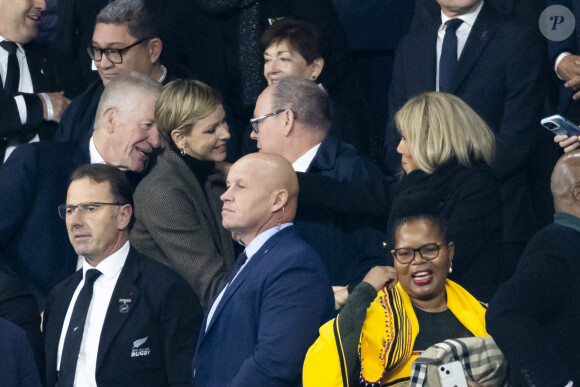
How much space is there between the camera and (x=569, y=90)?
520 cm

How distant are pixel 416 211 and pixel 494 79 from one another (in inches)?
54.4

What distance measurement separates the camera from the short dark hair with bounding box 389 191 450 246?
12.3 ft

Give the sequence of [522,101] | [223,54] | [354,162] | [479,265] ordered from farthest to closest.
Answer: [223,54]
[522,101]
[354,162]
[479,265]

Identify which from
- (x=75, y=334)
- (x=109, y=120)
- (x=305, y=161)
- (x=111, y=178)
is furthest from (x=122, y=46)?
(x=75, y=334)

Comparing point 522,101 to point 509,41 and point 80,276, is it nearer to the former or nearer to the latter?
point 509,41

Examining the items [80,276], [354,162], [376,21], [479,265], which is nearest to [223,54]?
[376,21]

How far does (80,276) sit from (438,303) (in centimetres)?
148

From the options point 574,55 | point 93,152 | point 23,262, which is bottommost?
point 23,262

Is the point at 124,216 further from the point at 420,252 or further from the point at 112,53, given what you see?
the point at 112,53

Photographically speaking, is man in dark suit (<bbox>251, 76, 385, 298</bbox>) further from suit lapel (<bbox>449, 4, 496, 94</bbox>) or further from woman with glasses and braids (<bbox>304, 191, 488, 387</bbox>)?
suit lapel (<bbox>449, 4, 496, 94</bbox>)

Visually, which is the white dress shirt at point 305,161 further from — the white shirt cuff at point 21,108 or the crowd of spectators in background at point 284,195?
the white shirt cuff at point 21,108

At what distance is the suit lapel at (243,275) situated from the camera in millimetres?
3703

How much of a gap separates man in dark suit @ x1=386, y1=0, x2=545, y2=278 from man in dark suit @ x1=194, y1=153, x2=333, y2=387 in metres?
1.26

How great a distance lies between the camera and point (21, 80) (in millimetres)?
5461
